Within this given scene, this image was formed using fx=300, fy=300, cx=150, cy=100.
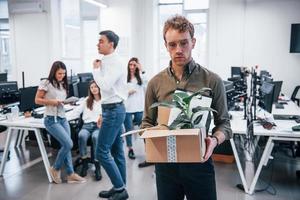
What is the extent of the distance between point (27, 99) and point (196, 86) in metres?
3.14

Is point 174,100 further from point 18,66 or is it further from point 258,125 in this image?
point 18,66

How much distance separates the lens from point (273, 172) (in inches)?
146

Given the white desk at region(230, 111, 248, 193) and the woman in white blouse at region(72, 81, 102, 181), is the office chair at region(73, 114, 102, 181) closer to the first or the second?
the woman in white blouse at region(72, 81, 102, 181)

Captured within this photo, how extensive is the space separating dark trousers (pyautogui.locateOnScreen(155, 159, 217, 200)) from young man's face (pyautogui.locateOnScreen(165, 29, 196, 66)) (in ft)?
1.56

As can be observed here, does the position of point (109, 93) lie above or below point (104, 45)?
below

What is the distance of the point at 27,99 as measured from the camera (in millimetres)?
3930

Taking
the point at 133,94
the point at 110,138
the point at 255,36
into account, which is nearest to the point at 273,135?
the point at 110,138

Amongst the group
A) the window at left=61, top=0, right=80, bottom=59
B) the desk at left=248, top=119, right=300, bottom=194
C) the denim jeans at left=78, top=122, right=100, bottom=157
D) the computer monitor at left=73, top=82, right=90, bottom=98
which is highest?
the window at left=61, top=0, right=80, bottom=59

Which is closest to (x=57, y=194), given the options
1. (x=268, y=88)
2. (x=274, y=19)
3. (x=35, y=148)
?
(x=35, y=148)

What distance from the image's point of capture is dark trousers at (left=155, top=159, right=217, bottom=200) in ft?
4.42

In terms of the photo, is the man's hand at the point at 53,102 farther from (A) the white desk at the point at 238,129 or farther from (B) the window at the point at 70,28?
(B) the window at the point at 70,28

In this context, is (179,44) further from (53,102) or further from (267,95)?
(267,95)

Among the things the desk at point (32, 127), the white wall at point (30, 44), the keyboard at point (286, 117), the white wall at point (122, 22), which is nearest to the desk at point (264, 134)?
the keyboard at point (286, 117)

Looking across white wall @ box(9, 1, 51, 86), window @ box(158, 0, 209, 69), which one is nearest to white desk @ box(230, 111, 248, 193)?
window @ box(158, 0, 209, 69)
